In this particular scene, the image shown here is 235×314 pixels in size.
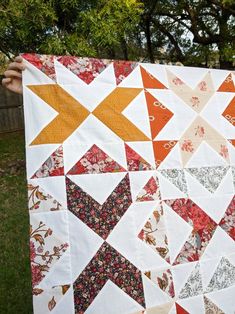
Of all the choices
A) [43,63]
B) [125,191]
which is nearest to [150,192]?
[125,191]

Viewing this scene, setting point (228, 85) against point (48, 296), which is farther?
point (228, 85)

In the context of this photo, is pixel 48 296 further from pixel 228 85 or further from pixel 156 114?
pixel 228 85

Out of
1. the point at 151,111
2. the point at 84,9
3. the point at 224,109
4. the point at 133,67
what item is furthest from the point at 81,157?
the point at 84,9

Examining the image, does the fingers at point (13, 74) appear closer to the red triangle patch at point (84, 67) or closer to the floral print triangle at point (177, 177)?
the red triangle patch at point (84, 67)

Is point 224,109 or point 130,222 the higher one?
point 224,109

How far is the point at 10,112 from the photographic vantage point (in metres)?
7.83

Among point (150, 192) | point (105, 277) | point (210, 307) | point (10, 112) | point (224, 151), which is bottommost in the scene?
point (10, 112)

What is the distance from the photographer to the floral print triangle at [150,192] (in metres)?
1.74

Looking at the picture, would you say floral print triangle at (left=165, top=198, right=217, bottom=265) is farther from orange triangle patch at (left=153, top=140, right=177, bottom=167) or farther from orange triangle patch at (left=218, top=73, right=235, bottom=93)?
orange triangle patch at (left=218, top=73, right=235, bottom=93)

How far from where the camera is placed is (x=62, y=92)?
1.72 m

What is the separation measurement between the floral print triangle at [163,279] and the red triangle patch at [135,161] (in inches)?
17.8

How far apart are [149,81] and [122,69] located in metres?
0.14

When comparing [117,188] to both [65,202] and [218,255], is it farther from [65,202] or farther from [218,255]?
[218,255]

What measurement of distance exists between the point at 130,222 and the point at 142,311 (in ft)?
1.21
